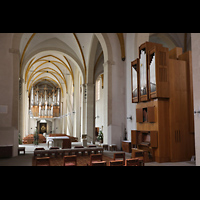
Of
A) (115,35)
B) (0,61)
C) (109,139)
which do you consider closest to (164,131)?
(109,139)

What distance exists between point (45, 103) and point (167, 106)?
31.0 metres

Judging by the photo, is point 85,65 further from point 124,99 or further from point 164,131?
point 164,131

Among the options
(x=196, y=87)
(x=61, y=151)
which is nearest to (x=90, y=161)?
(x=61, y=151)

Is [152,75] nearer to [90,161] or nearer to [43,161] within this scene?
[90,161]

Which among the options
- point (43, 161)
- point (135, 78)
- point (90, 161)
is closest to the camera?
point (43, 161)

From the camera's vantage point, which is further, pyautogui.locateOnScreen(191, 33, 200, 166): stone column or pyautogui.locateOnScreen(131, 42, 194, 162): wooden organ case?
pyautogui.locateOnScreen(131, 42, 194, 162): wooden organ case

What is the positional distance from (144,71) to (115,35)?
16.0 feet

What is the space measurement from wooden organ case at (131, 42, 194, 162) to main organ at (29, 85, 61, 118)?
2922 centimetres

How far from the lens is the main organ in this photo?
1458 inches

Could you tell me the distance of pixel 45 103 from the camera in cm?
3769

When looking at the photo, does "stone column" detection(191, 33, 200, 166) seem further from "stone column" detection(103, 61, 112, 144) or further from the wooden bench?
"stone column" detection(103, 61, 112, 144)

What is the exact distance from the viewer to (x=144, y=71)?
32.2ft

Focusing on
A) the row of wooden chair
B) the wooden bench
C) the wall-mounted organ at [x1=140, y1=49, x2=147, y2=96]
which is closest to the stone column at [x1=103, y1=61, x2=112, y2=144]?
the wooden bench
